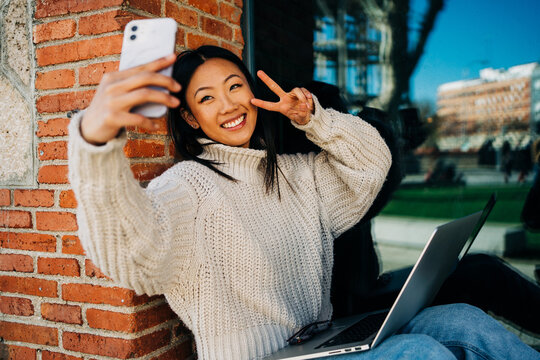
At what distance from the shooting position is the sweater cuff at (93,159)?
3.16 ft

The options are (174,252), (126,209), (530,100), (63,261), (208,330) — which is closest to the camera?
(126,209)

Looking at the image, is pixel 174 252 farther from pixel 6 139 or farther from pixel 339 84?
pixel 339 84

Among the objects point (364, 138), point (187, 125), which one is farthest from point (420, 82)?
point (187, 125)

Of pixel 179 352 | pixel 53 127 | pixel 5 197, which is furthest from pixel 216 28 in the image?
pixel 179 352

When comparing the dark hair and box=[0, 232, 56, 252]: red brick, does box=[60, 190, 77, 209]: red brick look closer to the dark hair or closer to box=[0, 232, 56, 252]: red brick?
box=[0, 232, 56, 252]: red brick

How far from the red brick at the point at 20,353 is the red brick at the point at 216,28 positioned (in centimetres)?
147

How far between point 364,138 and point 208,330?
924mm

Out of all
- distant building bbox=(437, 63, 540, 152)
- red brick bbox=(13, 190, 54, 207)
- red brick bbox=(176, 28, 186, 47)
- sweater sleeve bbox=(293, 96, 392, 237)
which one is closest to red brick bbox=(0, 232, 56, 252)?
red brick bbox=(13, 190, 54, 207)

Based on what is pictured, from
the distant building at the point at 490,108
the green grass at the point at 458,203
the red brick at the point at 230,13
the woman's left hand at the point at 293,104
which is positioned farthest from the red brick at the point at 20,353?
the distant building at the point at 490,108

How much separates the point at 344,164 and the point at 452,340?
0.73 metres

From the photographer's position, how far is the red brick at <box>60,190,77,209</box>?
1586 mm

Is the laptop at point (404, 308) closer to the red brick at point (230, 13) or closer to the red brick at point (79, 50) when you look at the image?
the red brick at point (79, 50)

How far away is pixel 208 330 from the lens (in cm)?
141

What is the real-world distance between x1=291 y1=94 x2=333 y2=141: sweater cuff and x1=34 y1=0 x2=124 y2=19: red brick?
2.49ft
